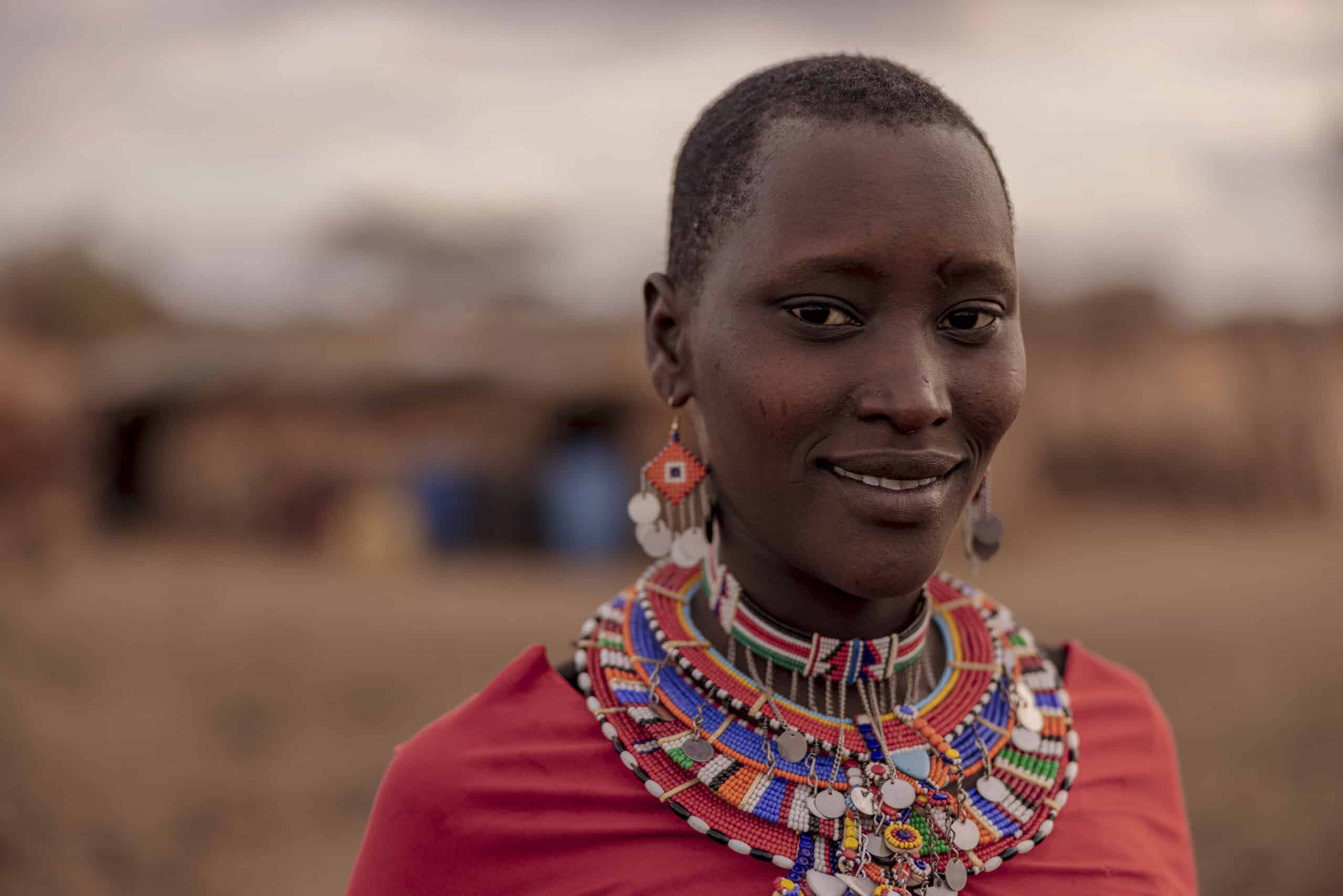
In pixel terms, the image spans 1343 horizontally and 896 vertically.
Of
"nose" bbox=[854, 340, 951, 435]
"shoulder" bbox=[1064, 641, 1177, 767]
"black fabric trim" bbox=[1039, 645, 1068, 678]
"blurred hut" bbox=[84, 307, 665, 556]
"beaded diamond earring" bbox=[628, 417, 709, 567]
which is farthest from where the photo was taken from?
"blurred hut" bbox=[84, 307, 665, 556]

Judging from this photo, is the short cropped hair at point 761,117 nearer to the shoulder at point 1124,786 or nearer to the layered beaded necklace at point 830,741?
the layered beaded necklace at point 830,741

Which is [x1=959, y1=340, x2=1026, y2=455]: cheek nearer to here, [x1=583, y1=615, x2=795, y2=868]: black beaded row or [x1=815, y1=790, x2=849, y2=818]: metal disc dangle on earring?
[x1=815, y1=790, x2=849, y2=818]: metal disc dangle on earring

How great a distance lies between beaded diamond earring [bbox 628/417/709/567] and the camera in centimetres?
192

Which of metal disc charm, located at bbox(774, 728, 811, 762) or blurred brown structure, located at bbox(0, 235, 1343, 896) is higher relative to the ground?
metal disc charm, located at bbox(774, 728, 811, 762)

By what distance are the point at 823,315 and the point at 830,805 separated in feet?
2.50

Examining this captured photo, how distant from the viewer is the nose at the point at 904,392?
5.24 ft

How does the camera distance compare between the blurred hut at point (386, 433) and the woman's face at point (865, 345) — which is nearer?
the woman's face at point (865, 345)

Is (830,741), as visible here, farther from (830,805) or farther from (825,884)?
(825,884)

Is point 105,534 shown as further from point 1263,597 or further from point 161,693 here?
point 1263,597

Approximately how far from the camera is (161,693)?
Result: 988cm

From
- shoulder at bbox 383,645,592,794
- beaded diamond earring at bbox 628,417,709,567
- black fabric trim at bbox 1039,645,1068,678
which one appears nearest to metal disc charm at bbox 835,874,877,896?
shoulder at bbox 383,645,592,794

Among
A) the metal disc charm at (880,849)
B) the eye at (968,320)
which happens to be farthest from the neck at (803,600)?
the eye at (968,320)

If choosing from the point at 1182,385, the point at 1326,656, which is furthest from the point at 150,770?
the point at 1182,385

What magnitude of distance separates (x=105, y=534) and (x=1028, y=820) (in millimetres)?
19169
